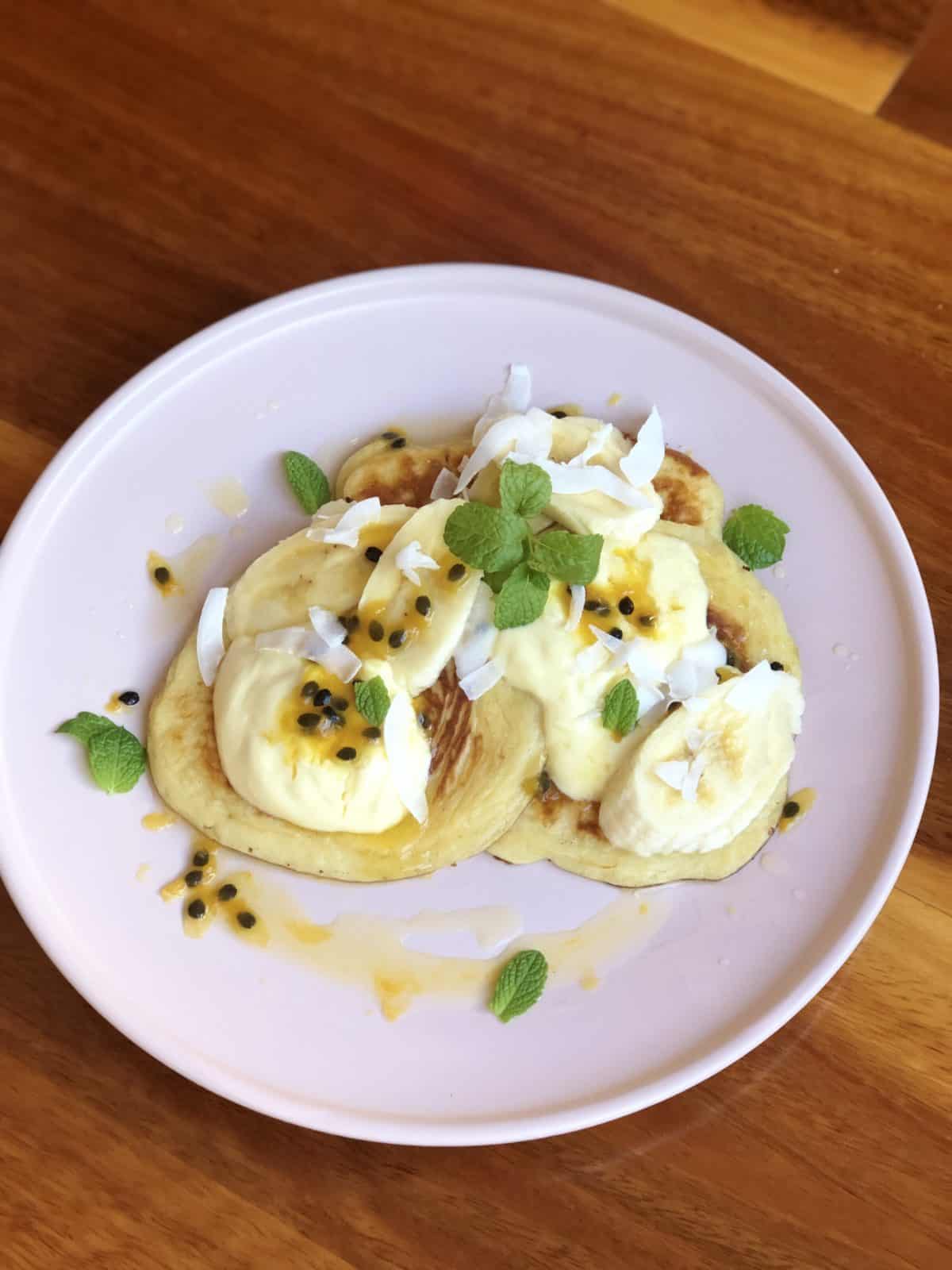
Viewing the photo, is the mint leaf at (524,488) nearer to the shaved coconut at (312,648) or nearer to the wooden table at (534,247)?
the shaved coconut at (312,648)

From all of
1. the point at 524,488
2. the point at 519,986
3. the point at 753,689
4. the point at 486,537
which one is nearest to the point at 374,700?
the point at 486,537

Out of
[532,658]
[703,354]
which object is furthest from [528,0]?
[532,658]

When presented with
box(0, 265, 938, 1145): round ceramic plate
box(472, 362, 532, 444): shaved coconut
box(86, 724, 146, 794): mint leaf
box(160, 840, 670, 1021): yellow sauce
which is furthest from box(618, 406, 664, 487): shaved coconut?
box(86, 724, 146, 794): mint leaf

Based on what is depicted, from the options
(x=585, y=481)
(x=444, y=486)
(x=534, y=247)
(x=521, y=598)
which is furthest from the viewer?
(x=534, y=247)

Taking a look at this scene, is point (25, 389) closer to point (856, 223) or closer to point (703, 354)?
point (703, 354)

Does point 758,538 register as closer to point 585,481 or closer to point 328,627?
point 585,481

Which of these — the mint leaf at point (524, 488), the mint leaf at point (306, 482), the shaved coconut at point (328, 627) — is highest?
the mint leaf at point (524, 488)

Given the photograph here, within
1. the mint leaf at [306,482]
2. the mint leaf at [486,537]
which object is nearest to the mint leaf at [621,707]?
the mint leaf at [486,537]
